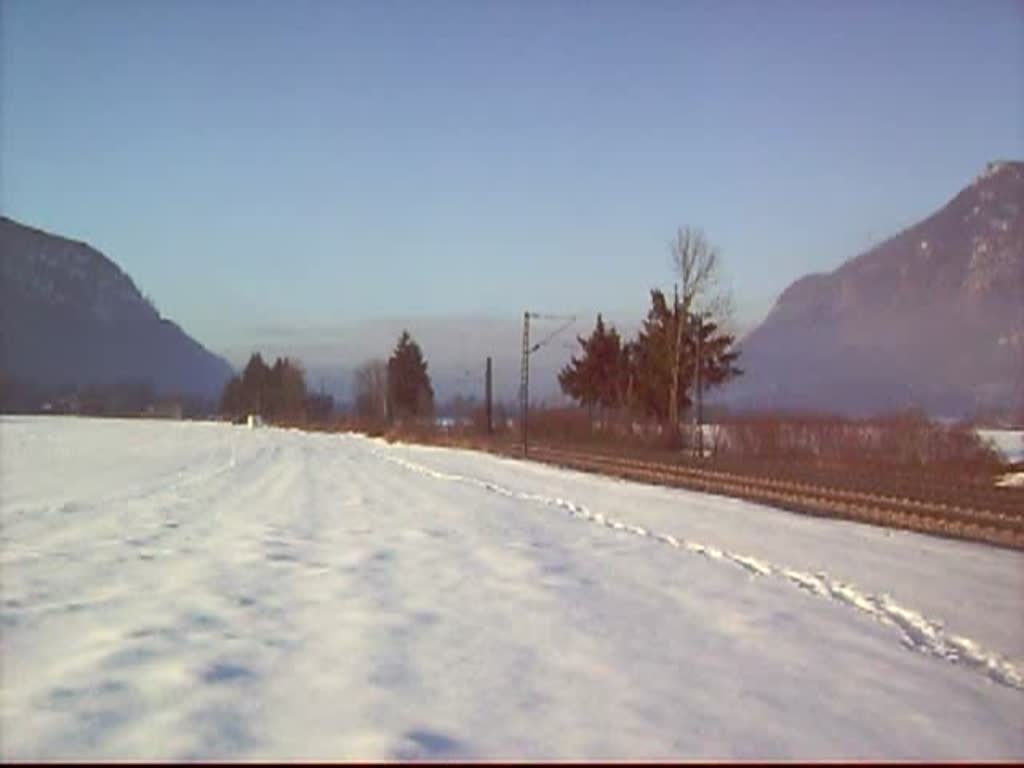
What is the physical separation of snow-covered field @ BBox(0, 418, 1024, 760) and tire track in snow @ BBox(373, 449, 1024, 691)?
40 mm

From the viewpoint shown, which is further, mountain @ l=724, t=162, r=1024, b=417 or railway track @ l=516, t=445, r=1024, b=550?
mountain @ l=724, t=162, r=1024, b=417

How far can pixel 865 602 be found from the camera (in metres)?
10.3

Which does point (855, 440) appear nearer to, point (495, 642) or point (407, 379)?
point (495, 642)

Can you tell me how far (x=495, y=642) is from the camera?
7613 mm

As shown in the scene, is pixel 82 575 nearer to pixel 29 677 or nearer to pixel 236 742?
pixel 29 677

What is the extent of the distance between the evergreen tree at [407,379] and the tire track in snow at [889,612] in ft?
308

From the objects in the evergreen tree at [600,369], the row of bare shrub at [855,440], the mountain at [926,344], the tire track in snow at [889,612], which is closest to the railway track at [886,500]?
the tire track in snow at [889,612]

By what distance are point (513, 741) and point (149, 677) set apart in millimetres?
2375

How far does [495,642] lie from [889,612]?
432cm

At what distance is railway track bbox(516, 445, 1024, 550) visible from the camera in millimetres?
17703

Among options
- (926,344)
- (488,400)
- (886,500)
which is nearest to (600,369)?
(488,400)

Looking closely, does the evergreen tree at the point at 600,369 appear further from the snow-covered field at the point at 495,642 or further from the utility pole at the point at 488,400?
the snow-covered field at the point at 495,642

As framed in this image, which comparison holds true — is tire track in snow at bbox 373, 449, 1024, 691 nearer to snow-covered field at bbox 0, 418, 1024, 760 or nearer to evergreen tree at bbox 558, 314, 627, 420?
snow-covered field at bbox 0, 418, 1024, 760

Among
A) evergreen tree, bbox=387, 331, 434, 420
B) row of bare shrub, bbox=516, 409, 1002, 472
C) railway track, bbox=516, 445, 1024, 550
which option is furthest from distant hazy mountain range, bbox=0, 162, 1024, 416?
railway track, bbox=516, 445, 1024, 550
